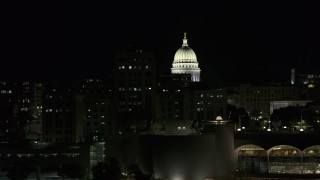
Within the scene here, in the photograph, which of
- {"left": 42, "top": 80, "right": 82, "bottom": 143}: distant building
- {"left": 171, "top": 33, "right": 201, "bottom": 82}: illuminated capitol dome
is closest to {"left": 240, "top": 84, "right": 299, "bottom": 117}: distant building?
{"left": 171, "top": 33, "right": 201, "bottom": 82}: illuminated capitol dome

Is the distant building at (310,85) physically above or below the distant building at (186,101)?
above

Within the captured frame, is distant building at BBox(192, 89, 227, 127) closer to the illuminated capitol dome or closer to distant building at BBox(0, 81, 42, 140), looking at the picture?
the illuminated capitol dome

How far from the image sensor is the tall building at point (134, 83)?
8388cm

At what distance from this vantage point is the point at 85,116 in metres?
82.9

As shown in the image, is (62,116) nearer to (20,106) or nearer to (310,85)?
(20,106)

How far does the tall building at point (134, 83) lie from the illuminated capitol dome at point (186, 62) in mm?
31520

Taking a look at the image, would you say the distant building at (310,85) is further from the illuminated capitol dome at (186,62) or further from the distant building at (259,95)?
the illuminated capitol dome at (186,62)

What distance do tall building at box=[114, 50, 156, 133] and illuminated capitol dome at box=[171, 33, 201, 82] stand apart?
31520 mm

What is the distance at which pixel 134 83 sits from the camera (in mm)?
84812

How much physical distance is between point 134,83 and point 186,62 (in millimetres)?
34288

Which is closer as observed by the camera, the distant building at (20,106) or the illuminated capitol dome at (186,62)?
the distant building at (20,106)

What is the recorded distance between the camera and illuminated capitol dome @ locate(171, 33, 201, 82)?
117750mm

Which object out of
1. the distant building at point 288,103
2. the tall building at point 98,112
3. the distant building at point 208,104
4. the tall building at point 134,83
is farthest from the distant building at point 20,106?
the distant building at point 288,103

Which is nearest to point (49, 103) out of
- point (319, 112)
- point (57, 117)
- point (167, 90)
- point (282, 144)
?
point (57, 117)
